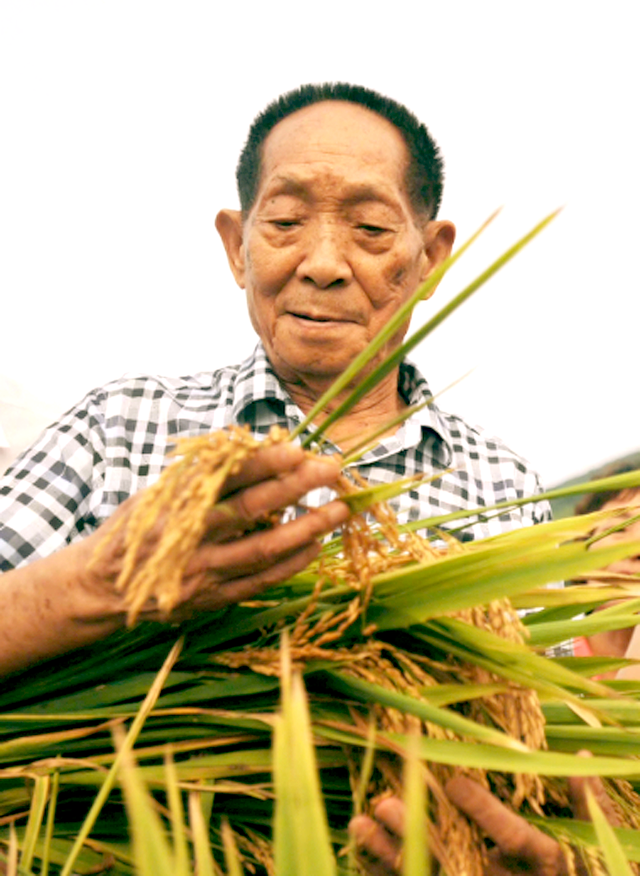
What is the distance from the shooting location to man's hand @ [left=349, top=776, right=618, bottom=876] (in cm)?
67

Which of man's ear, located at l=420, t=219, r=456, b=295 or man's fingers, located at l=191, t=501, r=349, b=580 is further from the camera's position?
man's ear, located at l=420, t=219, r=456, b=295

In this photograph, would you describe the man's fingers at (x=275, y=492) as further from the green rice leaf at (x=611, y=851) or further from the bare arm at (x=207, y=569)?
the green rice leaf at (x=611, y=851)

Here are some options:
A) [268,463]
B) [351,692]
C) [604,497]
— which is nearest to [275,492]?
[268,463]

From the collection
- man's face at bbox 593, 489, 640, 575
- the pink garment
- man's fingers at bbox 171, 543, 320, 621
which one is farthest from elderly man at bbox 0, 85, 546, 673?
man's fingers at bbox 171, 543, 320, 621

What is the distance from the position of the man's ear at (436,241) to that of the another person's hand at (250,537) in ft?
4.27

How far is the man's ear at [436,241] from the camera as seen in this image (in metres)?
1.88

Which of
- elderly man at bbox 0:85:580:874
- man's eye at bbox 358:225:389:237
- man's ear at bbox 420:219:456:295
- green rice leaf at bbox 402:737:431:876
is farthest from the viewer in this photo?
man's ear at bbox 420:219:456:295

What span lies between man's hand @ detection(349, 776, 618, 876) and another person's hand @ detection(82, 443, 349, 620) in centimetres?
22

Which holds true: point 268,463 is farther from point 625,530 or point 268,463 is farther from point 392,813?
point 625,530

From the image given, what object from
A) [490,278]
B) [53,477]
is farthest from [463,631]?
[53,477]

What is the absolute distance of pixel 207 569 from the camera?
0.65m

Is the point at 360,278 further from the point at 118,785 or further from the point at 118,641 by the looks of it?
the point at 118,785

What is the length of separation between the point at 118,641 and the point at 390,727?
0.98 feet

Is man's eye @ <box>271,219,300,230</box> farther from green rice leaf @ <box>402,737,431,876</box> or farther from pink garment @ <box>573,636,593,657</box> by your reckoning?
green rice leaf @ <box>402,737,431,876</box>
